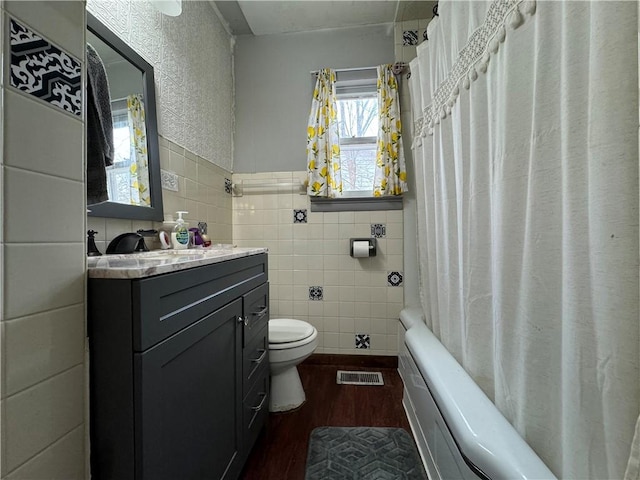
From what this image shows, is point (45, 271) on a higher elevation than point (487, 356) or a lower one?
higher

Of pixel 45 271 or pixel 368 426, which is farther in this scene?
pixel 368 426

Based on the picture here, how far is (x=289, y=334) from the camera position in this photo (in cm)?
156

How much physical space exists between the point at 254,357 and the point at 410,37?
235 centimetres

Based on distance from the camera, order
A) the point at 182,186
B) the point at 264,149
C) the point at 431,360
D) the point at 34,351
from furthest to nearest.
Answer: the point at 264,149
the point at 182,186
the point at 431,360
the point at 34,351

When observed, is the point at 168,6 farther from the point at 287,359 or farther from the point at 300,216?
the point at 287,359

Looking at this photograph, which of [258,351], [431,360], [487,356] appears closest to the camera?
[487,356]

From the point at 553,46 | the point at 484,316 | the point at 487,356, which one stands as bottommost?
the point at 487,356

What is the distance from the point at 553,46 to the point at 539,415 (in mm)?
841

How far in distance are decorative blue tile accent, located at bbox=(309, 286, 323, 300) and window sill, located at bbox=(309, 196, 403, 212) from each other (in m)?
0.61

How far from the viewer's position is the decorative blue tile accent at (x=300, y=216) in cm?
211

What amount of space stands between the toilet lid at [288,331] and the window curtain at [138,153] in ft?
3.08

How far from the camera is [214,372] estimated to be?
88 cm

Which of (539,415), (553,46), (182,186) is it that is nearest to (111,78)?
(182,186)

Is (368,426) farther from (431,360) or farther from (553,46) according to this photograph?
(553,46)
